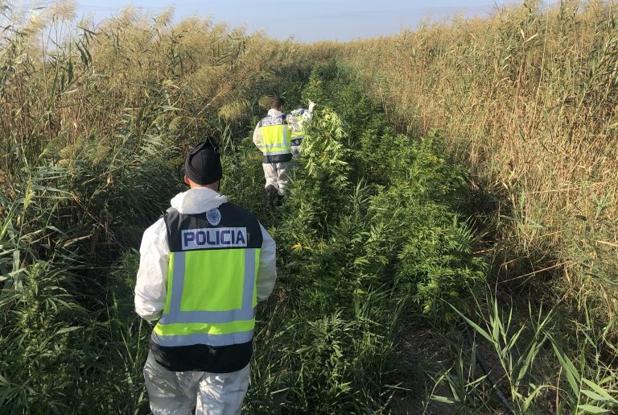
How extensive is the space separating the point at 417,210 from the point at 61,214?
313 centimetres

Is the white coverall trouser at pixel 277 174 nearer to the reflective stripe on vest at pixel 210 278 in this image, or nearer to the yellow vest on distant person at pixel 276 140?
the yellow vest on distant person at pixel 276 140

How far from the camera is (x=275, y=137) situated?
678 centimetres

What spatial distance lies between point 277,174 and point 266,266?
4.35m

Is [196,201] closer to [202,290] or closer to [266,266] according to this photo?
[202,290]

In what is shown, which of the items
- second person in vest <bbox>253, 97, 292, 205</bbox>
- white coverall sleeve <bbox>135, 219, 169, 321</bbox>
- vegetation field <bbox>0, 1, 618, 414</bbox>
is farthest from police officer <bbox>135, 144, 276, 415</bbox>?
second person in vest <bbox>253, 97, 292, 205</bbox>

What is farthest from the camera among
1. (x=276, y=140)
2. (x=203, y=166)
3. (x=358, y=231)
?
(x=276, y=140)

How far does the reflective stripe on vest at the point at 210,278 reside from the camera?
7.57ft

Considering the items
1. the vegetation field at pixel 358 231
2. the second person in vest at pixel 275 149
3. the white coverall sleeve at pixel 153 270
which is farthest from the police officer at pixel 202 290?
the second person in vest at pixel 275 149

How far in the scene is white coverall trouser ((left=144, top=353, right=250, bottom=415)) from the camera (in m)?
2.51

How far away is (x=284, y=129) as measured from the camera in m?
6.72

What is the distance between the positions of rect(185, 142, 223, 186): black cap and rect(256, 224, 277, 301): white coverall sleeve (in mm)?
376

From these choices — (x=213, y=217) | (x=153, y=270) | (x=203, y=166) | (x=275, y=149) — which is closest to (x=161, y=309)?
(x=153, y=270)

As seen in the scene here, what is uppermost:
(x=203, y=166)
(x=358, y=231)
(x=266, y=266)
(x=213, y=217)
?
(x=203, y=166)

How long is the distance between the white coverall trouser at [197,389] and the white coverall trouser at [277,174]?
13.9 ft
